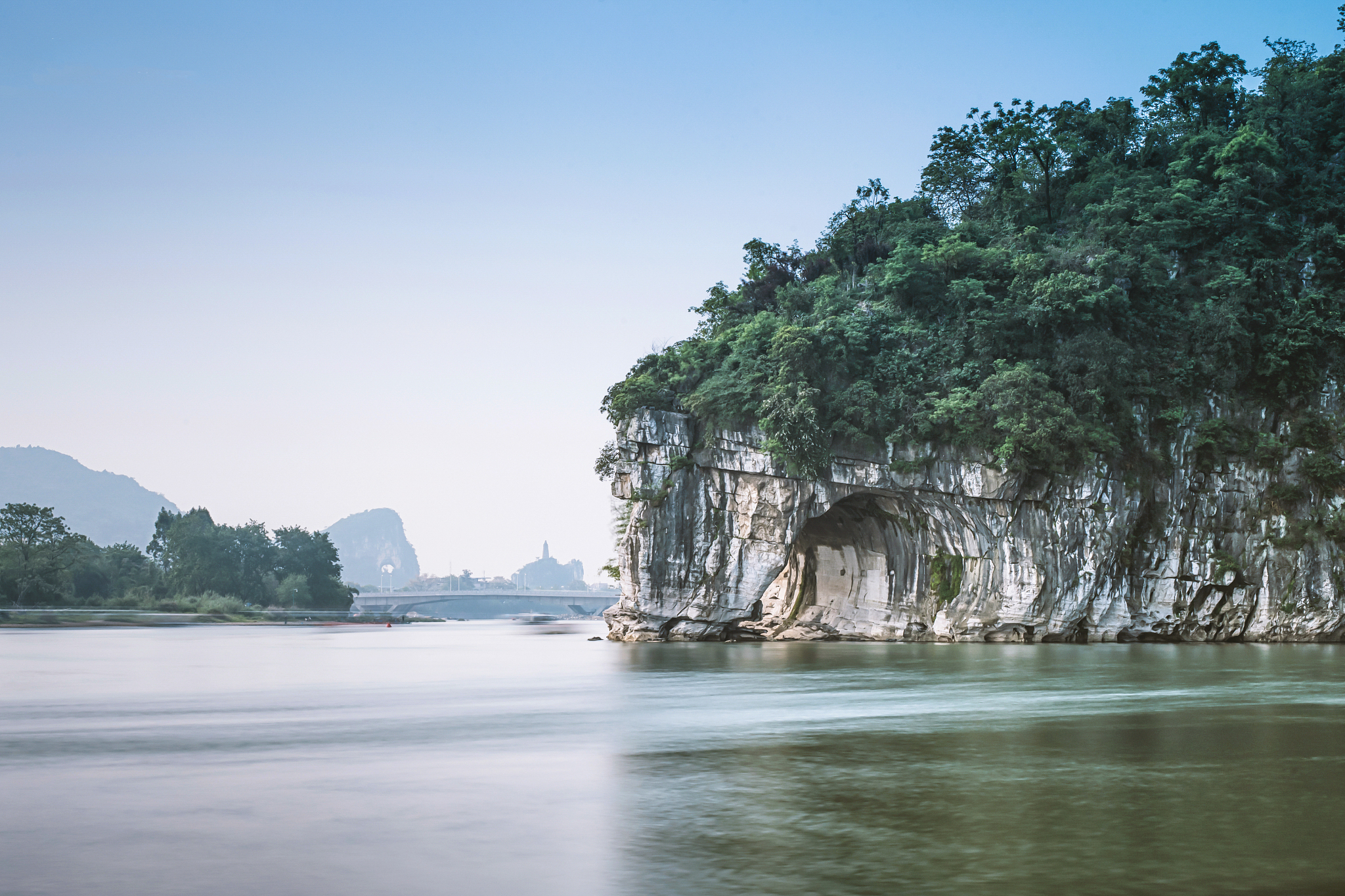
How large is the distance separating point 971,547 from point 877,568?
4.94 m

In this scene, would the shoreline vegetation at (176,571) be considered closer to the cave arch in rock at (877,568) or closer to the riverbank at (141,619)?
the riverbank at (141,619)

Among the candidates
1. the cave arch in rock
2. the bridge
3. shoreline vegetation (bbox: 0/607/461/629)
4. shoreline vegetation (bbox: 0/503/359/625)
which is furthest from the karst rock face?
the bridge

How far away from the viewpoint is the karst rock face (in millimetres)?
35281

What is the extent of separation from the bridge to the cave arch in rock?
170 ft

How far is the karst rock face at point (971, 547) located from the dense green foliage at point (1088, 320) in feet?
4.57

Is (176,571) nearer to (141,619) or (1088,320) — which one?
(141,619)

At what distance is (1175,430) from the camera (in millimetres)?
35969

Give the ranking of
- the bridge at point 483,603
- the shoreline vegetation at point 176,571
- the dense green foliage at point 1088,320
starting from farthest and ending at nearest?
1. the bridge at point 483,603
2. the shoreline vegetation at point 176,571
3. the dense green foliage at point 1088,320

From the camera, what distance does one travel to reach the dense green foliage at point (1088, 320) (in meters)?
34.8

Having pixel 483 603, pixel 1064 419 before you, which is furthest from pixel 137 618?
pixel 483 603

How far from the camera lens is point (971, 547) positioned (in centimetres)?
3709

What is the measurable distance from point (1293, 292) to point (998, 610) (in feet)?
50.2

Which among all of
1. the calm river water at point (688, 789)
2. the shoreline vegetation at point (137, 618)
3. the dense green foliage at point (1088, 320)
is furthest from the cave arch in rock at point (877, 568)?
the shoreline vegetation at point (137, 618)

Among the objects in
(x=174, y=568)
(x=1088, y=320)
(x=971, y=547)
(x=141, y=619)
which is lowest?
(x=141, y=619)
